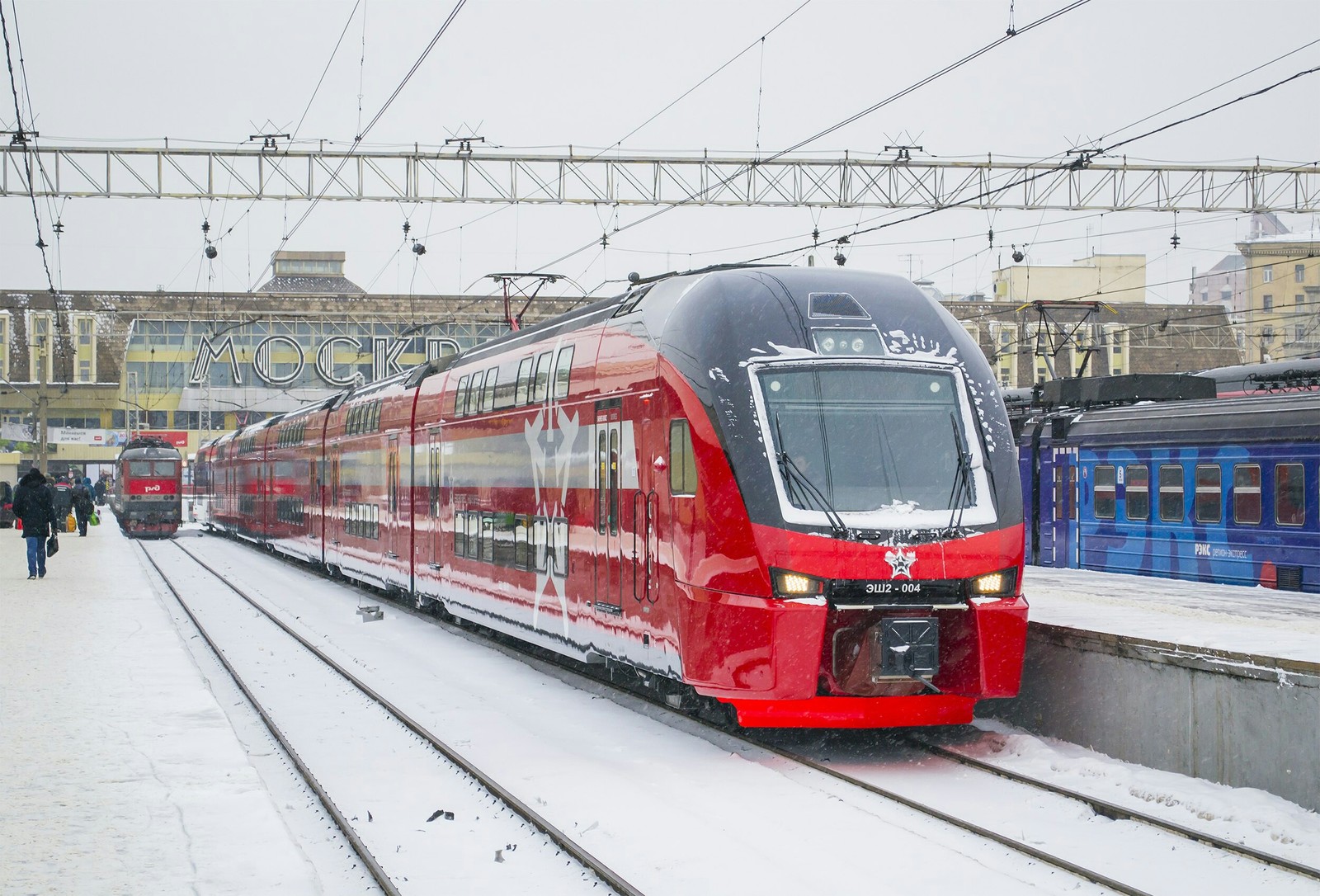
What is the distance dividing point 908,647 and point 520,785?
275cm

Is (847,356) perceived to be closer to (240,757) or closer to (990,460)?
(990,460)

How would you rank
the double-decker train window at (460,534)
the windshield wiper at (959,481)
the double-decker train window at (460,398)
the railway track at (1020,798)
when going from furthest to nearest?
1. the double-decker train window at (460,398)
2. the double-decker train window at (460,534)
3. the windshield wiper at (959,481)
4. the railway track at (1020,798)

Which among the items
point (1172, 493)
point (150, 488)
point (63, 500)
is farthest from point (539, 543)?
point (150, 488)

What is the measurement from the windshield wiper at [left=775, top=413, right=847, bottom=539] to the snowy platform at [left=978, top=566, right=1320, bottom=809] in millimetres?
2245

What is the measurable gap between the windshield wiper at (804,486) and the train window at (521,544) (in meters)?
5.26

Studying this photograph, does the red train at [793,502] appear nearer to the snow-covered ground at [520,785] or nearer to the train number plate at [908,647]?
the train number plate at [908,647]

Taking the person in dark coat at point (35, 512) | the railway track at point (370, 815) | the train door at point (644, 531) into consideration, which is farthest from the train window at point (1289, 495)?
the person in dark coat at point (35, 512)

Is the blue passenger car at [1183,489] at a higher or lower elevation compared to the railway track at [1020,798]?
higher

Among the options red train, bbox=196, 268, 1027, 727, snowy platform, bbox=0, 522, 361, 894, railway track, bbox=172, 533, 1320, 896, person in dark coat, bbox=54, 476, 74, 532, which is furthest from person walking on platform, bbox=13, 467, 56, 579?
railway track, bbox=172, 533, 1320, 896

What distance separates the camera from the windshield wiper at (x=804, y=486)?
33.1ft

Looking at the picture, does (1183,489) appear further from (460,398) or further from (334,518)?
(334,518)

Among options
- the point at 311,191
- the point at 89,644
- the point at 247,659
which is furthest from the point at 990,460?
the point at 311,191

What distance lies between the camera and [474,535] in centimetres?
1742

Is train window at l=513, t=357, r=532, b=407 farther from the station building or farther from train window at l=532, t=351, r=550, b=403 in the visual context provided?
the station building
